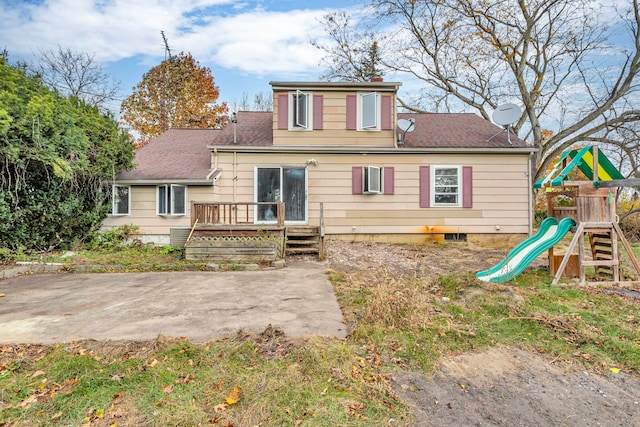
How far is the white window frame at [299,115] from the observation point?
1024cm

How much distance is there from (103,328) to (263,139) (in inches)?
312

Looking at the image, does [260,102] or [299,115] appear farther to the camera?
[260,102]

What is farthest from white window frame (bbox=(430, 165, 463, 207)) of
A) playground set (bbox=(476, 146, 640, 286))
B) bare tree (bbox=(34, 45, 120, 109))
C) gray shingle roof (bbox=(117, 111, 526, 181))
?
bare tree (bbox=(34, 45, 120, 109))

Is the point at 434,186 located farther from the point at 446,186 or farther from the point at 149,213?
the point at 149,213

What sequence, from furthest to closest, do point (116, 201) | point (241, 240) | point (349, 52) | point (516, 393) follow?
point (349, 52) < point (116, 201) < point (241, 240) < point (516, 393)

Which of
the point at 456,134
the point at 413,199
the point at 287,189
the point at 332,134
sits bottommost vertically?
the point at 413,199

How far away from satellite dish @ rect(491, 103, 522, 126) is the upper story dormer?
11.0 ft

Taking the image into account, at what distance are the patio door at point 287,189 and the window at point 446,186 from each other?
3.73 meters

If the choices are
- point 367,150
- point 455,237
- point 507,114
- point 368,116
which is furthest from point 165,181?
point 507,114

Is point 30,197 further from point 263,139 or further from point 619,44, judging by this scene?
point 619,44

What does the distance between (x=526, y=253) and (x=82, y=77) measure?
892 inches

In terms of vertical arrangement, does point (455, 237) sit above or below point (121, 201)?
below

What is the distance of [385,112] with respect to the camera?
10.3 meters

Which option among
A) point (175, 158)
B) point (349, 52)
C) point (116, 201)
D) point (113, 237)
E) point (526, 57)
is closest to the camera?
point (113, 237)
